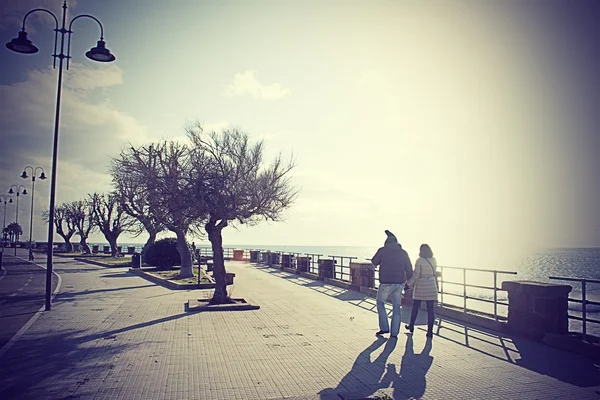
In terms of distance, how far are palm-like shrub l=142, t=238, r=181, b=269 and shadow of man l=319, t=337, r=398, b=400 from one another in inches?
867

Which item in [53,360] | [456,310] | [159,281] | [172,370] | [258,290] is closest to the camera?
[172,370]

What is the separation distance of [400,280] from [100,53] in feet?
33.7

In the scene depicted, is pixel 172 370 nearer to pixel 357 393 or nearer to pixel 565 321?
pixel 357 393

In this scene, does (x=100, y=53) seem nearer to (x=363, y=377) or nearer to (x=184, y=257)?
(x=363, y=377)

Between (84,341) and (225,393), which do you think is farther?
(84,341)

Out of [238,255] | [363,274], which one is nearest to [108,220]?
[238,255]

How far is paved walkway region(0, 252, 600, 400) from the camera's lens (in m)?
6.04

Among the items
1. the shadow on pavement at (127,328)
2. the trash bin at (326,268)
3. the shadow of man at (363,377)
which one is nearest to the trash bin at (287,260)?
the trash bin at (326,268)

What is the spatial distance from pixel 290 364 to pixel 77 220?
61890mm

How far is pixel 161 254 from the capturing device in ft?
93.5

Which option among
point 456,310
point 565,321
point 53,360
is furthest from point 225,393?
point 456,310

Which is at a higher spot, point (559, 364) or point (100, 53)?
point (100, 53)

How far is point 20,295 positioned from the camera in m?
16.9

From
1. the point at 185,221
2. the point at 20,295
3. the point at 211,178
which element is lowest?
the point at 20,295
